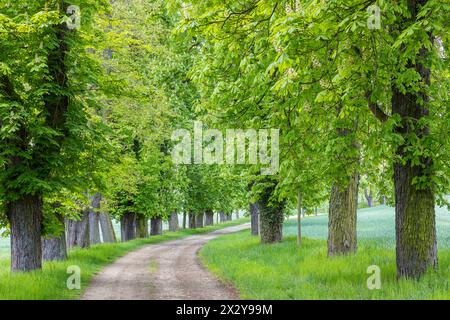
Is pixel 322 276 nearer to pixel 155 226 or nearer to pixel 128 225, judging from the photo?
pixel 128 225

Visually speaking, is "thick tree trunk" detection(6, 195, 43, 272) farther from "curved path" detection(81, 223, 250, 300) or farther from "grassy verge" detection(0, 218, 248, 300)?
"curved path" detection(81, 223, 250, 300)

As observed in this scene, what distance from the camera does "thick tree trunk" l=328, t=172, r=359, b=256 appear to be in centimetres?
1423

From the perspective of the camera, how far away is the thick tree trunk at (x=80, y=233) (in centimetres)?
2228

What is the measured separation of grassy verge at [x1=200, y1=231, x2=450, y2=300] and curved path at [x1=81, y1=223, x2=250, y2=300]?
24.9 inches

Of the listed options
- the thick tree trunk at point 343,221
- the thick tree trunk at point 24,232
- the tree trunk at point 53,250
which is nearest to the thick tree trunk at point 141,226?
the tree trunk at point 53,250

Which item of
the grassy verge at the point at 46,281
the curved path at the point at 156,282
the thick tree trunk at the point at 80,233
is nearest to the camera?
the grassy verge at the point at 46,281

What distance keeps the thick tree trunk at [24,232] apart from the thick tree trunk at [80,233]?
29.7 feet

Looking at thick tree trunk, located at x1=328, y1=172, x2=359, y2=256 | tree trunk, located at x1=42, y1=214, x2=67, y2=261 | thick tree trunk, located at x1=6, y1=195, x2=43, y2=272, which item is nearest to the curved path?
tree trunk, located at x1=42, y1=214, x2=67, y2=261

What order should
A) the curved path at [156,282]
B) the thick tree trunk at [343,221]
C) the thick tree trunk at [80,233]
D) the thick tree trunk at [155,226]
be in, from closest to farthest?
the curved path at [156,282]
the thick tree trunk at [343,221]
the thick tree trunk at [80,233]
the thick tree trunk at [155,226]

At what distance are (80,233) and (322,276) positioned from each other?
1456cm

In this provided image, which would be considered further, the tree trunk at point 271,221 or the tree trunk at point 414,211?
the tree trunk at point 271,221

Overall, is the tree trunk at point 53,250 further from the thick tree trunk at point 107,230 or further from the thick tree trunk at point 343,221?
the thick tree trunk at point 107,230

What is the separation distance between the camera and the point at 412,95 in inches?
387

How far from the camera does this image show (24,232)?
12.9m
